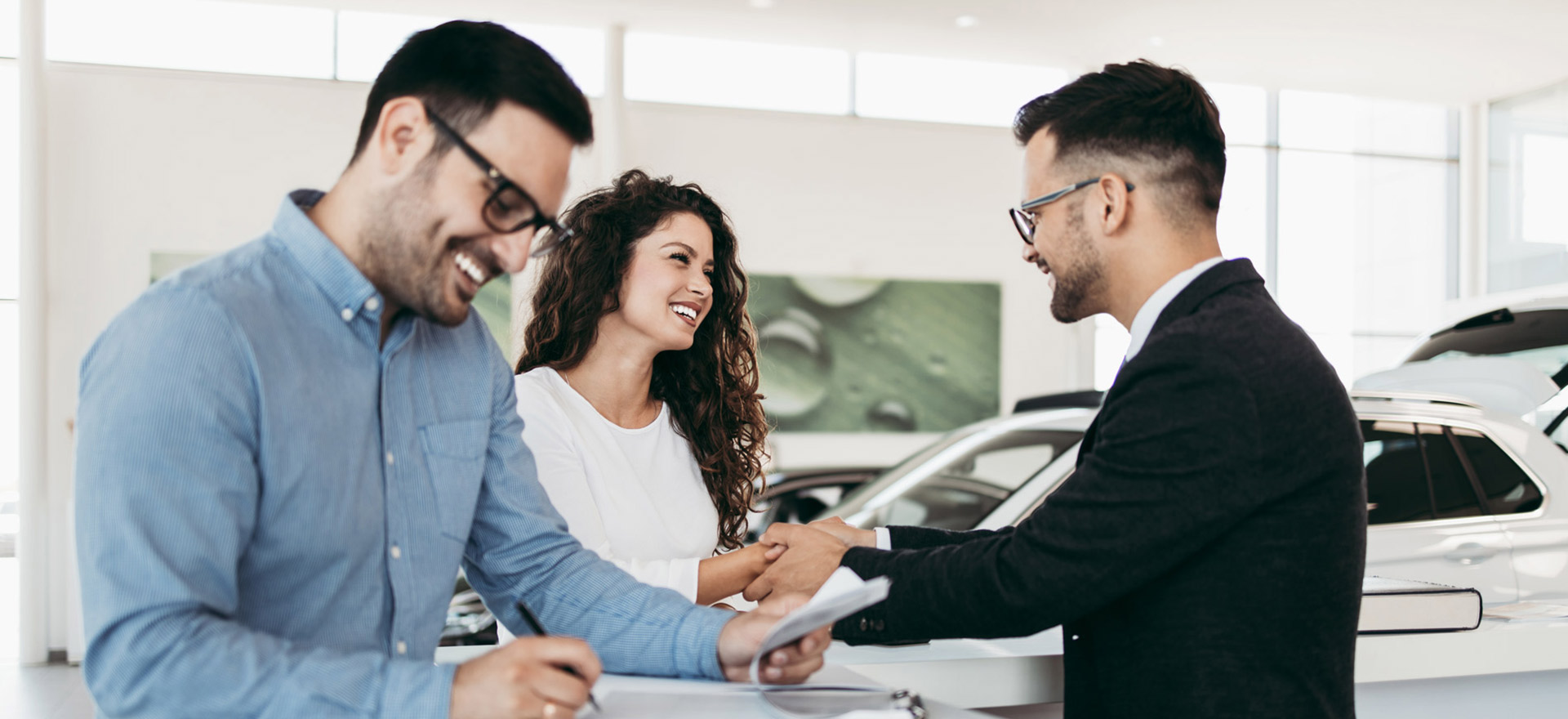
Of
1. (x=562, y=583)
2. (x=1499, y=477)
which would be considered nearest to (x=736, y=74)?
(x=1499, y=477)

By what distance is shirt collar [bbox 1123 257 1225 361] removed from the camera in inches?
68.3

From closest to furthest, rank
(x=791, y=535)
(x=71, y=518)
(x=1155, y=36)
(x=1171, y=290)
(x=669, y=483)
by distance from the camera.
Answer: (x=1171, y=290) → (x=791, y=535) → (x=669, y=483) → (x=71, y=518) → (x=1155, y=36)

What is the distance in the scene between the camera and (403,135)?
Answer: 4.33 feet

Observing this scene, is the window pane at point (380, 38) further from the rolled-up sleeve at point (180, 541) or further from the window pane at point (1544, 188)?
the window pane at point (1544, 188)

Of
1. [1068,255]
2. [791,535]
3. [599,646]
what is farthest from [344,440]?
[1068,255]

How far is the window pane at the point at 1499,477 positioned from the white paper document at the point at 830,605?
2.91 metres

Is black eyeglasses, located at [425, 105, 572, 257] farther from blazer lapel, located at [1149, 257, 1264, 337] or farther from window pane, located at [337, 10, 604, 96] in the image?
window pane, located at [337, 10, 604, 96]

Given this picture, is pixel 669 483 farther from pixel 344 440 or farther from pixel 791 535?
pixel 344 440

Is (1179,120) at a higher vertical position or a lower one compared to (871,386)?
higher

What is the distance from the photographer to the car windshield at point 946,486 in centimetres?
387

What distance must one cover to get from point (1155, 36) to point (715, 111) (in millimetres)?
3082

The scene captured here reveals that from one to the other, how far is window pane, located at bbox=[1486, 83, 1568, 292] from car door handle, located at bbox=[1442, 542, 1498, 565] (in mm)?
7089

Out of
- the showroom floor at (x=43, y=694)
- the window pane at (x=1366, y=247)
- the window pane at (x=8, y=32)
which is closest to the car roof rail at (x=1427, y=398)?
the showroom floor at (x=43, y=694)

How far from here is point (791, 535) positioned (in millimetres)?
2154
